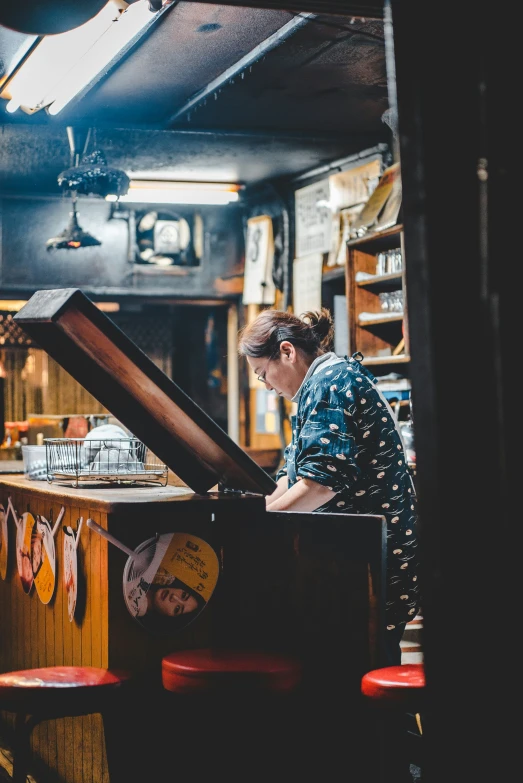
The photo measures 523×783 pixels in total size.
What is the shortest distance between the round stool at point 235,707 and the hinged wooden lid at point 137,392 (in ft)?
2.07

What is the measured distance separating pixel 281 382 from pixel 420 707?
1.58 metres

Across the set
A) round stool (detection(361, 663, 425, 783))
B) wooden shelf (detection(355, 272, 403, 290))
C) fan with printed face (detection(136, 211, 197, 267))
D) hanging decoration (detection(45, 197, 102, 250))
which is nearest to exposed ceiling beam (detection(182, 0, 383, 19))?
round stool (detection(361, 663, 425, 783))

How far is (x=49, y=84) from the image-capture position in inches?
217

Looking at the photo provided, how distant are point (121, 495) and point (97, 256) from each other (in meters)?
6.97

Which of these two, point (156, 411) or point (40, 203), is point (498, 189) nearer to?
point (156, 411)

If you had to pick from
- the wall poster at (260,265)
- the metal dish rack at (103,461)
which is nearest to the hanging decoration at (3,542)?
the metal dish rack at (103,461)

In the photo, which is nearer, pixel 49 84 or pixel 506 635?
pixel 506 635

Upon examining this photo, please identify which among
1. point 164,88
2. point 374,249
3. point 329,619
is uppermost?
point 164,88

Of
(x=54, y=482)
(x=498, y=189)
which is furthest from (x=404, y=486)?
(x=498, y=189)

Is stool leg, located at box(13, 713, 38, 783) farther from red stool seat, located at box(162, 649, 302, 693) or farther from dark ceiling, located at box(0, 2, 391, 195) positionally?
dark ceiling, located at box(0, 2, 391, 195)

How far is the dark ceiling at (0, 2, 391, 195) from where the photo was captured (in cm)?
559

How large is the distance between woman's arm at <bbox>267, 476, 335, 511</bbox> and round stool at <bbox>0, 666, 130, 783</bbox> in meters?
0.78

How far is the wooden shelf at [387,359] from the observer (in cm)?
693

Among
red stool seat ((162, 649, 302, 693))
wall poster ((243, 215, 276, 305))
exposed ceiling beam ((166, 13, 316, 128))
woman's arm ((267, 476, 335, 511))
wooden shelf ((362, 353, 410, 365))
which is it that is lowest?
red stool seat ((162, 649, 302, 693))
